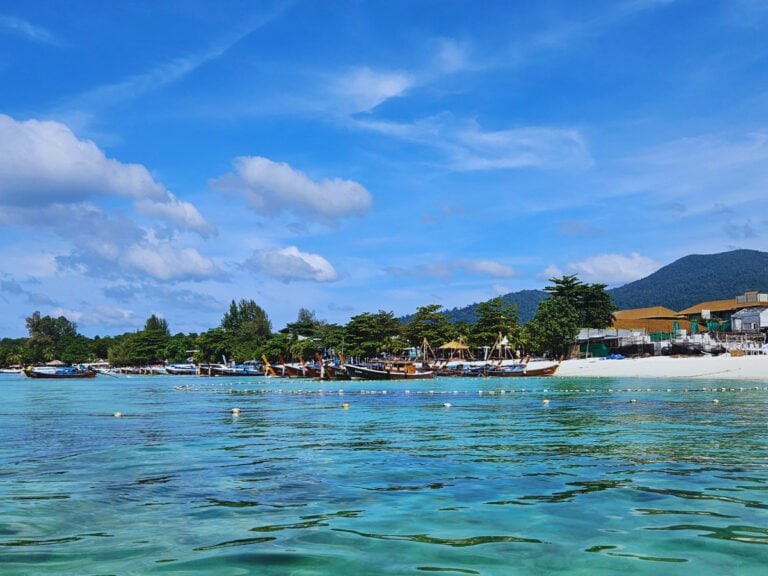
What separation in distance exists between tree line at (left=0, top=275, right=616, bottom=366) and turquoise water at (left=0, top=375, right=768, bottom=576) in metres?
76.0

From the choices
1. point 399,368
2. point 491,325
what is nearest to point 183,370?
point 491,325

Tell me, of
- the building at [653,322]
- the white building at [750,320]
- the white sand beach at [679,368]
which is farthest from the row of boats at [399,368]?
the white building at [750,320]

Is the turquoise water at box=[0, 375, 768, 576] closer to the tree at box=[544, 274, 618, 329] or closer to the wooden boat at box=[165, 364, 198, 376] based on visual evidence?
the tree at box=[544, 274, 618, 329]

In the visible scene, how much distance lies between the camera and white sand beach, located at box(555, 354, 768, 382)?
2400 inches

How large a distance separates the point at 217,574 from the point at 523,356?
346 ft

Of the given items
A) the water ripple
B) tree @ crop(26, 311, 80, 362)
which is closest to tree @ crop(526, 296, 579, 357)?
the water ripple

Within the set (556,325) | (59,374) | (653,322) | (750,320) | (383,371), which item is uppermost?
(653,322)

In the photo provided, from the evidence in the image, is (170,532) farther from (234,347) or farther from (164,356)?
(164,356)

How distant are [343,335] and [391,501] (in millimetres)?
102327

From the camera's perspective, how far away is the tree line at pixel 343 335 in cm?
9569

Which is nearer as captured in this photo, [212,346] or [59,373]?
[59,373]

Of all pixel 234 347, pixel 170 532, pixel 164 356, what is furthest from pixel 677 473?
pixel 164 356

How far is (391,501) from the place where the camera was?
10047mm

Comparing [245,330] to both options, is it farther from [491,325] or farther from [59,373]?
[491,325]
